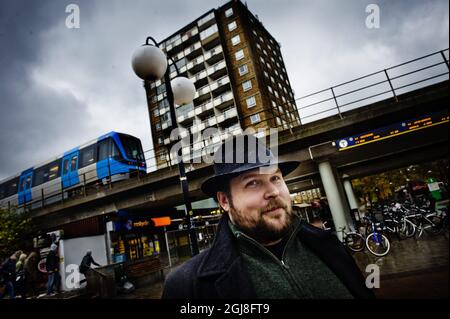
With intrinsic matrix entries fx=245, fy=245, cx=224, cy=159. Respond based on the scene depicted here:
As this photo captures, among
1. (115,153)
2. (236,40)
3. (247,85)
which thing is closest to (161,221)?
(115,153)

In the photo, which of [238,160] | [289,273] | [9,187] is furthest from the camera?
[9,187]

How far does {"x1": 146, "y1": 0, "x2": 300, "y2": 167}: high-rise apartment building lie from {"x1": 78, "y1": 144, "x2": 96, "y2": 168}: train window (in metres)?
21.7

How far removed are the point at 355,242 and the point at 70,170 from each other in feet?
50.4

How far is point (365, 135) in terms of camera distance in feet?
25.4

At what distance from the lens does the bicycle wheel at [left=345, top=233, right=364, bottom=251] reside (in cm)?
855

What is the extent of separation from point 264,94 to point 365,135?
29.9 meters

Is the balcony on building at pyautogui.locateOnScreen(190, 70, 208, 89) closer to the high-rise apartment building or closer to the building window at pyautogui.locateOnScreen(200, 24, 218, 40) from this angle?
the high-rise apartment building

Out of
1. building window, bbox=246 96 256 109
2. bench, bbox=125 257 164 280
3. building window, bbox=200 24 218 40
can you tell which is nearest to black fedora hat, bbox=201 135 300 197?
bench, bbox=125 257 164 280

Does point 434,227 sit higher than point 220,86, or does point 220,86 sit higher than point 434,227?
point 220,86

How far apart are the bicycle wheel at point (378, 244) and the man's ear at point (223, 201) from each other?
7.48 meters

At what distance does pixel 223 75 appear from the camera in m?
39.1

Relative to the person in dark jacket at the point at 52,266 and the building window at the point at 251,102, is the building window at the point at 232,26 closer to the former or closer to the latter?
the building window at the point at 251,102

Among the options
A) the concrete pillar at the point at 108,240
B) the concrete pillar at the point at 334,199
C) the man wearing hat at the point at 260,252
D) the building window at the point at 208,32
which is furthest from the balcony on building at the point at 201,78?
the man wearing hat at the point at 260,252

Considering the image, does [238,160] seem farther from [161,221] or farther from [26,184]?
[26,184]
